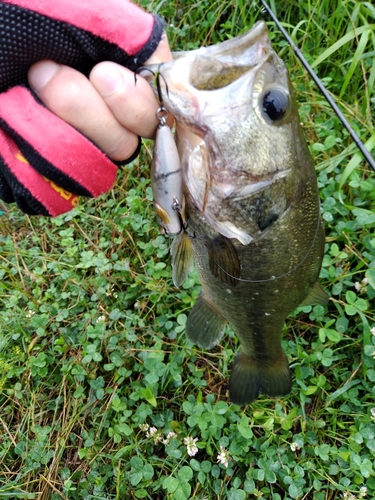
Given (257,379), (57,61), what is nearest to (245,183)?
(57,61)

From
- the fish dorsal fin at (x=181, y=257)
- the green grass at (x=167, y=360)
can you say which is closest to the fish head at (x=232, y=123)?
the fish dorsal fin at (x=181, y=257)

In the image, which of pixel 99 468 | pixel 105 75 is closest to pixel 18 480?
pixel 99 468

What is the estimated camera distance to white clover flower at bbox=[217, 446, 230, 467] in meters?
2.07

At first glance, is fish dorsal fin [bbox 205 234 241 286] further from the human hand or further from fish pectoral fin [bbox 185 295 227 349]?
the human hand

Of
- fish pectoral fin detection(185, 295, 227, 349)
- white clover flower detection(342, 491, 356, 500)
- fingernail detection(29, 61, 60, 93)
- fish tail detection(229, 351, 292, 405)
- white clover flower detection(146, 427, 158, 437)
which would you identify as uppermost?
fingernail detection(29, 61, 60, 93)

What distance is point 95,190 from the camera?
1152 mm

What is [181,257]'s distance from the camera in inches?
63.9

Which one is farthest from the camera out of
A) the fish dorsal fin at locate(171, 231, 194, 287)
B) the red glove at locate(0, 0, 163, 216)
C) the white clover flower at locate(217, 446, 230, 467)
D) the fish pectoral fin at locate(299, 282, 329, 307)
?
the white clover flower at locate(217, 446, 230, 467)

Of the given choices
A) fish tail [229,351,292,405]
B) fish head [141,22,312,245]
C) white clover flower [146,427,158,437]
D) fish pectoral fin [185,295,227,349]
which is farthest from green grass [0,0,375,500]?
fish head [141,22,312,245]

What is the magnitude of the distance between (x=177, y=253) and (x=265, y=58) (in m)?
0.75

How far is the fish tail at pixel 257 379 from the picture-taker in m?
1.98

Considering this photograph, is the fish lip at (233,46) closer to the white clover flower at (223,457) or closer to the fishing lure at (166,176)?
the fishing lure at (166,176)

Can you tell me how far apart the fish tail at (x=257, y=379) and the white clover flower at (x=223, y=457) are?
0.30m

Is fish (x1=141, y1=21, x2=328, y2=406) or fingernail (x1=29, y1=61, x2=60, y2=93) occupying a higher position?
fingernail (x1=29, y1=61, x2=60, y2=93)
